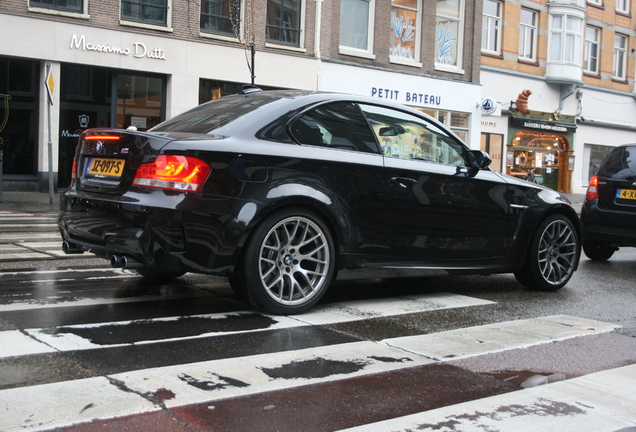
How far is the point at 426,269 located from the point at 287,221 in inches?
57.3

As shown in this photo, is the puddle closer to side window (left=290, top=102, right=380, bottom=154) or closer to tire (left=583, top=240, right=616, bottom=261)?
Result: side window (left=290, top=102, right=380, bottom=154)

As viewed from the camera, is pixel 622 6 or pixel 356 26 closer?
pixel 356 26

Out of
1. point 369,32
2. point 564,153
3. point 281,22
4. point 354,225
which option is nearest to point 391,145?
point 354,225

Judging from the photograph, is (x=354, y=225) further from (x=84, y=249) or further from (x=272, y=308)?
(x=84, y=249)

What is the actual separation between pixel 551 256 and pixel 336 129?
2744 mm

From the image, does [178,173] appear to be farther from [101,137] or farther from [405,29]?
[405,29]

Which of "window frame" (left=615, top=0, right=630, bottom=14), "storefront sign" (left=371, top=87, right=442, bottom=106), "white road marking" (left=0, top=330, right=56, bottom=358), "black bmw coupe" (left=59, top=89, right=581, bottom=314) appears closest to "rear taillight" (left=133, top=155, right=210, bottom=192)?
"black bmw coupe" (left=59, top=89, right=581, bottom=314)

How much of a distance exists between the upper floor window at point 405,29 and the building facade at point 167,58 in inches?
1.7

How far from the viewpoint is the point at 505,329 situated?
4926 mm

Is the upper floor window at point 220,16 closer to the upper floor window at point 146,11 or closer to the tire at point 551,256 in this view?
the upper floor window at point 146,11

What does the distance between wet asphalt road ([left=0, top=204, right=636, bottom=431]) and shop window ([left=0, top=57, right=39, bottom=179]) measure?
13.9 m

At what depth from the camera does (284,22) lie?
78.4 ft

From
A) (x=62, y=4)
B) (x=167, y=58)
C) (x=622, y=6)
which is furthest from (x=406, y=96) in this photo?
(x=622, y=6)

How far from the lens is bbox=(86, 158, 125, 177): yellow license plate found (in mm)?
4781
